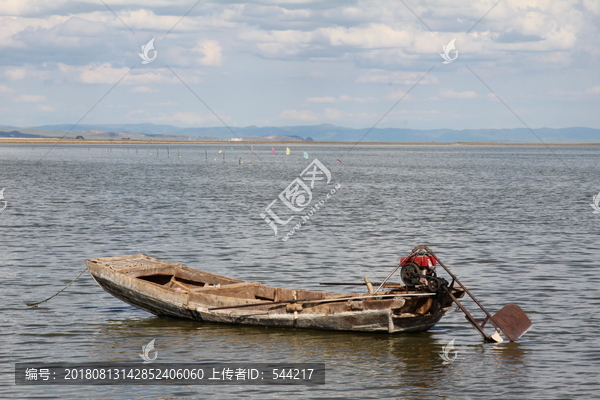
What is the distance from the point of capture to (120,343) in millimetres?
15977

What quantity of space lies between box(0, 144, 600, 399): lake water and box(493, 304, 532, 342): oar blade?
0.93ft

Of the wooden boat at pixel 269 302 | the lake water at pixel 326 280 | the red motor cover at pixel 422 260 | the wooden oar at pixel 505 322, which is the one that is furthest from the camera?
the red motor cover at pixel 422 260

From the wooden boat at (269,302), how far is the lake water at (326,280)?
1.11ft

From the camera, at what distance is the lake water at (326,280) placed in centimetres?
1365

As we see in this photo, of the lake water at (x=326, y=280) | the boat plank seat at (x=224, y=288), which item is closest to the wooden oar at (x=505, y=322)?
the lake water at (x=326, y=280)

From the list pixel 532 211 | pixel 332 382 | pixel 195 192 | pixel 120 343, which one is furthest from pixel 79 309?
pixel 195 192

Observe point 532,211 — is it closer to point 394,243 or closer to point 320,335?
point 394,243

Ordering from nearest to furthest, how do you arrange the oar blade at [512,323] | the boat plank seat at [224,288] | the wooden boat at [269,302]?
the oar blade at [512,323]
the wooden boat at [269,302]
the boat plank seat at [224,288]

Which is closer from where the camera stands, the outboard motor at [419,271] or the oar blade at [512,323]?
the oar blade at [512,323]

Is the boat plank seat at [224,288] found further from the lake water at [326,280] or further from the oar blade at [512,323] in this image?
the oar blade at [512,323]

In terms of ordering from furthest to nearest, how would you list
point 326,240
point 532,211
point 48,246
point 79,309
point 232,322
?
1. point 532,211
2. point 326,240
3. point 48,246
4. point 79,309
5. point 232,322

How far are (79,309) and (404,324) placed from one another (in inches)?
351

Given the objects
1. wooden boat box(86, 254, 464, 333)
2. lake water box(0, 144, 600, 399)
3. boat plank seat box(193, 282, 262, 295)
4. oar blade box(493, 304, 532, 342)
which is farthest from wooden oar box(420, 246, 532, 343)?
boat plank seat box(193, 282, 262, 295)

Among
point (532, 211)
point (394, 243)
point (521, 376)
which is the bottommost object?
point (521, 376)
